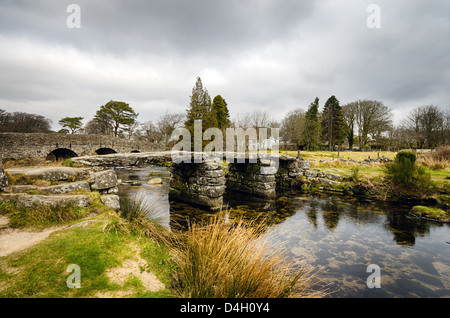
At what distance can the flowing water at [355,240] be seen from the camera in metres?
3.97

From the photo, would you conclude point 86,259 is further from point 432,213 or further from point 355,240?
point 432,213

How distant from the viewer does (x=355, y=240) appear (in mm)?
5945

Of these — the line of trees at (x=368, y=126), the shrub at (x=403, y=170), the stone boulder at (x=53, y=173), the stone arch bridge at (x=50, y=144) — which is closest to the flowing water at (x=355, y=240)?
the shrub at (x=403, y=170)

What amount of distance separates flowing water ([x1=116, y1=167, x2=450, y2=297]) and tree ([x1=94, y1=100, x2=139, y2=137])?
32.6 meters

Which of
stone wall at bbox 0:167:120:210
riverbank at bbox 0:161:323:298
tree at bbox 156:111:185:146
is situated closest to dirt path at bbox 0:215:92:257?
riverbank at bbox 0:161:323:298

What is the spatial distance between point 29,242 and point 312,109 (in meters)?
42.8

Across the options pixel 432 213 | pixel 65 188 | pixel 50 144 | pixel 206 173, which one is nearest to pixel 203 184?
pixel 206 173

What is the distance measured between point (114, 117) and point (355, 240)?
42.3 metres

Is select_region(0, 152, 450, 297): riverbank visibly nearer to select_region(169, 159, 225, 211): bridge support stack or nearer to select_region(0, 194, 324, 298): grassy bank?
select_region(0, 194, 324, 298): grassy bank

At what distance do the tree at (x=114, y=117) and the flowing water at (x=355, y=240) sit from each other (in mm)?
32565

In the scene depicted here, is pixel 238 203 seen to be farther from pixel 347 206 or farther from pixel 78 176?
pixel 78 176

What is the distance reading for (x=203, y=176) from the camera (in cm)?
847

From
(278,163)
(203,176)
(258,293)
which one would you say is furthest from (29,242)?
(278,163)

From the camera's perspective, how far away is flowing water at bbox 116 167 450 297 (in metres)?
3.97
